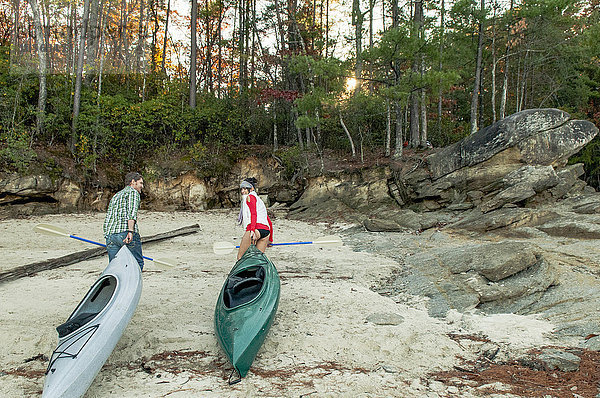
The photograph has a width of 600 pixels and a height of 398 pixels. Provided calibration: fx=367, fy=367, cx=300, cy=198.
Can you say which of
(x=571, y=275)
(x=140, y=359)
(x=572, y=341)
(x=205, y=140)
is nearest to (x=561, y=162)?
(x=571, y=275)

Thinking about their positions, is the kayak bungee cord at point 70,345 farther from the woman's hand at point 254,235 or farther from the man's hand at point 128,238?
the woman's hand at point 254,235

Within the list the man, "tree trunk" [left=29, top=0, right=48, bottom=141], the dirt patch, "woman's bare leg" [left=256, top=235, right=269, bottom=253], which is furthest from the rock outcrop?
the man

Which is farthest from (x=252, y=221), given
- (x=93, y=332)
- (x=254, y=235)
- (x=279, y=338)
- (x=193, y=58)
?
(x=193, y=58)

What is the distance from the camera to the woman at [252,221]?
20.5ft

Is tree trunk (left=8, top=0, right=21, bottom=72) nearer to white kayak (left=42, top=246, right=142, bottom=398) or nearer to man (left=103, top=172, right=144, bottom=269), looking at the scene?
man (left=103, top=172, right=144, bottom=269)

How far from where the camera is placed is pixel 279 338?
4258 millimetres

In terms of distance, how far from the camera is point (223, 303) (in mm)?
4250

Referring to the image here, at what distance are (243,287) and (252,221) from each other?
1658 millimetres

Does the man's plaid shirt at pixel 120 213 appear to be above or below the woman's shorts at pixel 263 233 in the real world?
above

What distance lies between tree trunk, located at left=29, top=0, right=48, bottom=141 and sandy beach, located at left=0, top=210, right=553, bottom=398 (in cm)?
1083

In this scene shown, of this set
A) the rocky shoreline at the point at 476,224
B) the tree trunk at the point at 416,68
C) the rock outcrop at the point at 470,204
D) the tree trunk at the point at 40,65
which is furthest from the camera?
the tree trunk at the point at 40,65

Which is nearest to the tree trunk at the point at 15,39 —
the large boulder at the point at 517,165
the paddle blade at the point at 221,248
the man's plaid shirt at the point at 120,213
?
the paddle blade at the point at 221,248

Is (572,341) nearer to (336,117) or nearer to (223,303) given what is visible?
(223,303)

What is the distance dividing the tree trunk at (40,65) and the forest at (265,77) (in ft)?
0.16
